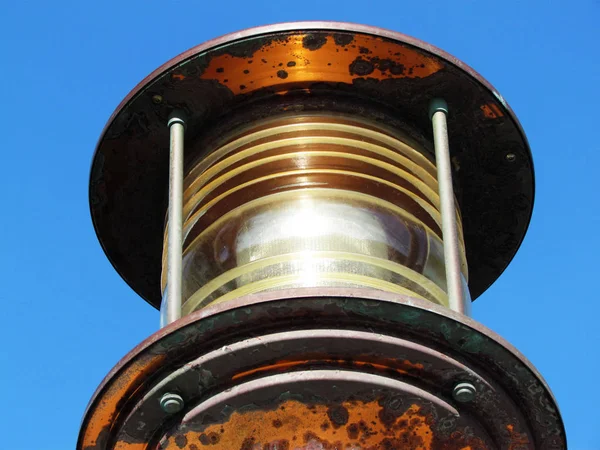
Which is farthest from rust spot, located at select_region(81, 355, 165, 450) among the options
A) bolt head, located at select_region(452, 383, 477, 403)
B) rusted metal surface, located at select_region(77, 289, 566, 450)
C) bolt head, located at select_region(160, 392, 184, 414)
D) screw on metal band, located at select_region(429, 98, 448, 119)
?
screw on metal band, located at select_region(429, 98, 448, 119)

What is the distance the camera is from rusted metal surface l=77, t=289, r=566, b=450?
5.12 metres

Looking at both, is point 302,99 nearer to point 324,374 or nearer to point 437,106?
point 437,106

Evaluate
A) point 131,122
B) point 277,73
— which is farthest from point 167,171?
point 277,73

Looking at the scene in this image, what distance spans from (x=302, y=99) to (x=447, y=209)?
1.08 m

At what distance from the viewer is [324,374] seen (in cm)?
513

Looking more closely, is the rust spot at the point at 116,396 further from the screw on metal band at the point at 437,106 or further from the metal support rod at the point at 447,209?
the screw on metal band at the point at 437,106

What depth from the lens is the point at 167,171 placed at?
23.0 ft

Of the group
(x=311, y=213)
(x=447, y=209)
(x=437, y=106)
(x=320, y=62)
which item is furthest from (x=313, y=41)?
(x=447, y=209)

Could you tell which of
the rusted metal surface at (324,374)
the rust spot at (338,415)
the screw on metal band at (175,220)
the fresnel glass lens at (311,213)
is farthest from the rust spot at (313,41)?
the rust spot at (338,415)

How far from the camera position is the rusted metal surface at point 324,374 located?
16.8 ft

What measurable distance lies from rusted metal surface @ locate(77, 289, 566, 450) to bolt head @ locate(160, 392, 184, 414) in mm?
25

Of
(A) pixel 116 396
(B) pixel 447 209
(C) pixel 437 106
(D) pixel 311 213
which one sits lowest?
(A) pixel 116 396

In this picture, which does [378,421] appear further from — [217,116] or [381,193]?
[217,116]

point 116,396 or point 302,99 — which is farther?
point 302,99
